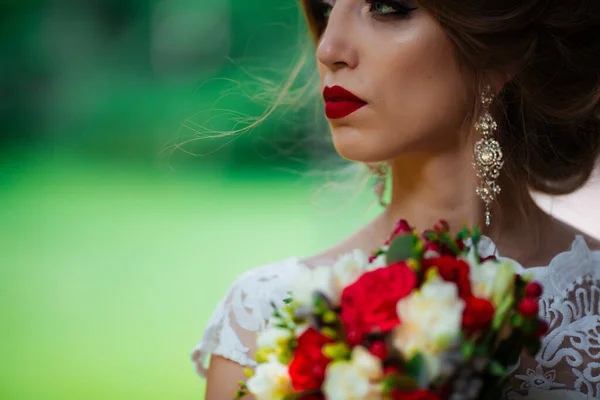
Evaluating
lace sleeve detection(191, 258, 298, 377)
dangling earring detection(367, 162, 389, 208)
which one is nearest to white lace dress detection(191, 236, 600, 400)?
lace sleeve detection(191, 258, 298, 377)

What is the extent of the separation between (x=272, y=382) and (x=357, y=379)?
131 mm

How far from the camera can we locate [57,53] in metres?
9.57

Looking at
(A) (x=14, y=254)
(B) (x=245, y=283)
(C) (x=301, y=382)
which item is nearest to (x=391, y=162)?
(B) (x=245, y=283)

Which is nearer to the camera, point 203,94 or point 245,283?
point 245,283

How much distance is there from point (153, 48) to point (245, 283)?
846 centimetres

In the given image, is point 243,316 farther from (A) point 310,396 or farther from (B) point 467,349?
Answer: (B) point 467,349

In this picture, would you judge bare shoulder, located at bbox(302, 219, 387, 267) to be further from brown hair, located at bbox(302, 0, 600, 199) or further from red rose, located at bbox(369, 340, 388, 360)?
red rose, located at bbox(369, 340, 388, 360)

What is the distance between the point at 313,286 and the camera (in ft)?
3.11

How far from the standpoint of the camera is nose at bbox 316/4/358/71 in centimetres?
140

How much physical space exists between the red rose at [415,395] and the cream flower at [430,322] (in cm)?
2

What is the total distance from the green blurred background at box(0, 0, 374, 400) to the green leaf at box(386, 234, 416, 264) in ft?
2.00

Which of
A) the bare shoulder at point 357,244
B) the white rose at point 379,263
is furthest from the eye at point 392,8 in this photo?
the white rose at point 379,263

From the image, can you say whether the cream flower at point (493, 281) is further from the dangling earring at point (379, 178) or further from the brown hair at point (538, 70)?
the dangling earring at point (379, 178)

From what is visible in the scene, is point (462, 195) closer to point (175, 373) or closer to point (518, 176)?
point (518, 176)
